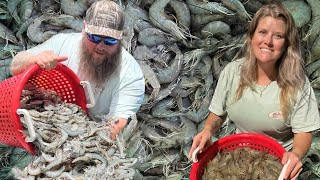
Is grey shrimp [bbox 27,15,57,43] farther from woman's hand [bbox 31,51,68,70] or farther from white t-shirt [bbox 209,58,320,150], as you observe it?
white t-shirt [bbox 209,58,320,150]

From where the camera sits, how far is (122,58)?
170 cm

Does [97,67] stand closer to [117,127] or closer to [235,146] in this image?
[117,127]

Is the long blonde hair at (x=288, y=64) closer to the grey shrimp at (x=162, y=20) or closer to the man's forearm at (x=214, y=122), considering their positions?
the man's forearm at (x=214, y=122)

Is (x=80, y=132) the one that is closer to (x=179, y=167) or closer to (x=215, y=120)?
(x=215, y=120)

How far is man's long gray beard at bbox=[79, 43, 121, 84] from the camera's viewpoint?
1642 mm

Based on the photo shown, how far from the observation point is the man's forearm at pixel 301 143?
1.34 metres

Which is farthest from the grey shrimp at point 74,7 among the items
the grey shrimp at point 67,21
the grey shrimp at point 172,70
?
the grey shrimp at point 172,70

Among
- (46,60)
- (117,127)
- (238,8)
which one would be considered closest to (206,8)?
(238,8)

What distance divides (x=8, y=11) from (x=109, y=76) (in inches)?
24.9

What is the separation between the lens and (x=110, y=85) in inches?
67.1

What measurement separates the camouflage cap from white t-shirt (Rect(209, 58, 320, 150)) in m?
0.36

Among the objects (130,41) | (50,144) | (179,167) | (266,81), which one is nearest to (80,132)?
(50,144)

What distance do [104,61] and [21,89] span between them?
392 millimetres

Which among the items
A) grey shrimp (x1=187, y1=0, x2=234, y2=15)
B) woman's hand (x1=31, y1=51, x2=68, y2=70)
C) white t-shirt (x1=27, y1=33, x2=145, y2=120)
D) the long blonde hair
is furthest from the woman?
grey shrimp (x1=187, y1=0, x2=234, y2=15)
